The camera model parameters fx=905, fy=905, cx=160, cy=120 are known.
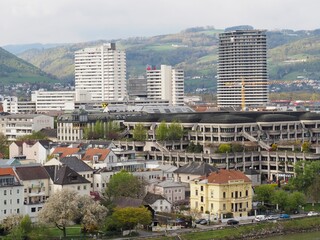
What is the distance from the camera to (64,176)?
64.9m

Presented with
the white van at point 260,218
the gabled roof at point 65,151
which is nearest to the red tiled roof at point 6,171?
the white van at point 260,218

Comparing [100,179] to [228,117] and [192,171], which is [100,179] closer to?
[192,171]

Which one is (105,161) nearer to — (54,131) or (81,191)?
(81,191)

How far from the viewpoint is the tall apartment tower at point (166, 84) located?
591 ft

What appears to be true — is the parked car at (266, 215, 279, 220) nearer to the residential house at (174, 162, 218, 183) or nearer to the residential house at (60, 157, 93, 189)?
the residential house at (174, 162, 218, 183)

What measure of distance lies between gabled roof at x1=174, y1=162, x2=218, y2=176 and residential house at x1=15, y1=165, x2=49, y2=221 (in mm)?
13918

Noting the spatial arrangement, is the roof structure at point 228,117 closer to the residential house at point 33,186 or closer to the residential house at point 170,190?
the residential house at point 170,190

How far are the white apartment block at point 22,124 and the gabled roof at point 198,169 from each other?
4857 centimetres

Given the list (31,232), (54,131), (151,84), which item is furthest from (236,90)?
(31,232)

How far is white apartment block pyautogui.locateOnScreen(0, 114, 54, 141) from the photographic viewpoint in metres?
122

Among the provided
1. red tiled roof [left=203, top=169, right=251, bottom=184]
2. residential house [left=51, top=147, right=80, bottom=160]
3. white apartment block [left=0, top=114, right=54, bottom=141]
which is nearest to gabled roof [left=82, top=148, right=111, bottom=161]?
residential house [left=51, top=147, right=80, bottom=160]

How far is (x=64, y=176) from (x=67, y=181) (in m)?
0.46

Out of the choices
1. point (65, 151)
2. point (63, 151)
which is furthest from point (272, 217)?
point (63, 151)

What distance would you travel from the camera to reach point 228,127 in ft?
319
